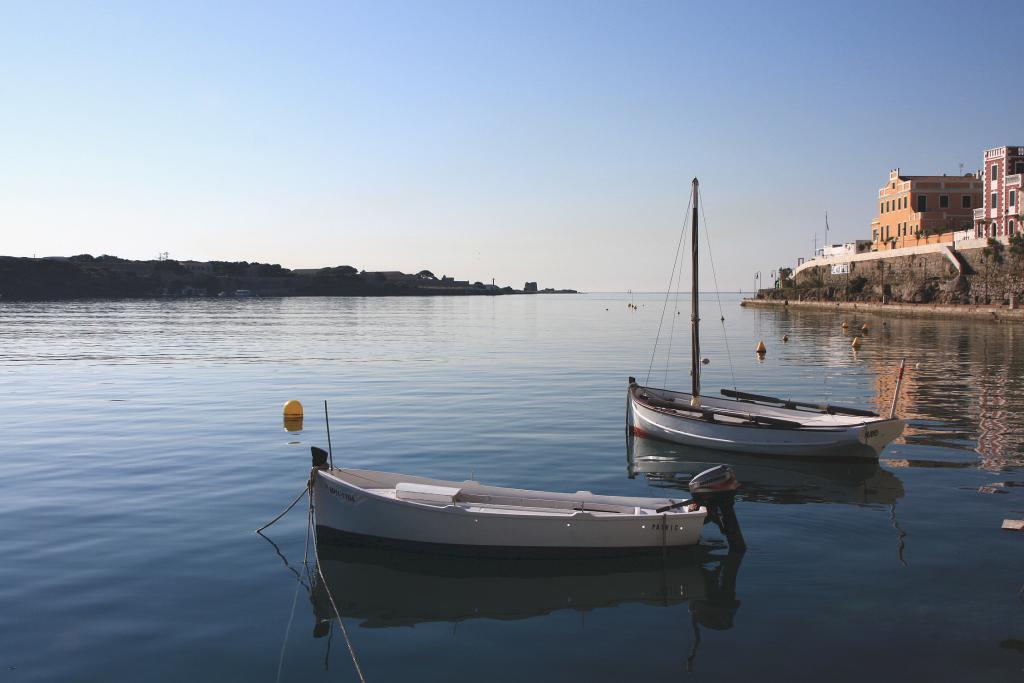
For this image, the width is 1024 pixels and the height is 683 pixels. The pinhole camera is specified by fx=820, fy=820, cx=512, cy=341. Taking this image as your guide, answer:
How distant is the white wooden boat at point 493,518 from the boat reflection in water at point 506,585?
32 cm

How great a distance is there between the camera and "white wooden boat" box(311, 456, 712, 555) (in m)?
14.6

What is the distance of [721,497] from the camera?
1499cm

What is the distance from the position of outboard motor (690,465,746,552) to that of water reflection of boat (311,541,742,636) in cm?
40

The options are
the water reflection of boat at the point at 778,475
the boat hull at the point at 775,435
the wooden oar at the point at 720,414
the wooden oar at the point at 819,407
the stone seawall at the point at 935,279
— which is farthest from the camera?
the stone seawall at the point at 935,279

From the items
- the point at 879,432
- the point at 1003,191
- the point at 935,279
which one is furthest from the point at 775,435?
the point at 935,279

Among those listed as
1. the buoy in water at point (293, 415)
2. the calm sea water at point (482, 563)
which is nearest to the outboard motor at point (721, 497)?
the calm sea water at point (482, 563)

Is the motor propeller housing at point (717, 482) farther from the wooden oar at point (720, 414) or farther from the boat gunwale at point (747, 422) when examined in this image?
the wooden oar at point (720, 414)

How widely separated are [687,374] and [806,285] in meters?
109

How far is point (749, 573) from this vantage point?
1456 centimetres

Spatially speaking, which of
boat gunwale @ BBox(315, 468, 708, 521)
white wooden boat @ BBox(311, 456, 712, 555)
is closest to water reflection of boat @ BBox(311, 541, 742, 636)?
white wooden boat @ BBox(311, 456, 712, 555)

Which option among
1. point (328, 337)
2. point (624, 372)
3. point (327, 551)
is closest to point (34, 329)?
point (328, 337)

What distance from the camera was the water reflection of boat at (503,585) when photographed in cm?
1312

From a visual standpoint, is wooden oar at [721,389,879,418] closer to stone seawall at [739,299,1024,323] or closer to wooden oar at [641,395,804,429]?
wooden oar at [641,395,804,429]

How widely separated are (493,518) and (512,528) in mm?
391
